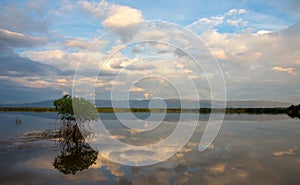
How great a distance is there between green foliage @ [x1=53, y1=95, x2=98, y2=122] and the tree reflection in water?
923 millimetres

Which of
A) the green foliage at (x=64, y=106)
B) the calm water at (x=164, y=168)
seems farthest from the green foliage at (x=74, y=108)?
the calm water at (x=164, y=168)

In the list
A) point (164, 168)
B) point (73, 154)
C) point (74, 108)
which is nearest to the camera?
point (164, 168)

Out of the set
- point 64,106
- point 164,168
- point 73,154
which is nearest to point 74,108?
point 64,106

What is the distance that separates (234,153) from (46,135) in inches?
579

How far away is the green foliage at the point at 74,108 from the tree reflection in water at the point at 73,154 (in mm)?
923

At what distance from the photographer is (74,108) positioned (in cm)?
1897

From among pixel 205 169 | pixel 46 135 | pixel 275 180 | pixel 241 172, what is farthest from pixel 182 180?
pixel 46 135

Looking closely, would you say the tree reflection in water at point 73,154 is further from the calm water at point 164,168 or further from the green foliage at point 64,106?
the green foliage at point 64,106

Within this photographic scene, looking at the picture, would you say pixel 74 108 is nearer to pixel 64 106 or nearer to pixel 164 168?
pixel 64 106

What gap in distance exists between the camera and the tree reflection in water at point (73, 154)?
1089cm

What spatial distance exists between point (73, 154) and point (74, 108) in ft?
19.3

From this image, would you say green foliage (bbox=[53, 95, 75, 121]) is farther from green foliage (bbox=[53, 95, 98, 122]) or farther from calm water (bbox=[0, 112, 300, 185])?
calm water (bbox=[0, 112, 300, 185])

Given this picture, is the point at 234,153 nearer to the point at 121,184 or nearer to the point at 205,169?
the point at 205,169

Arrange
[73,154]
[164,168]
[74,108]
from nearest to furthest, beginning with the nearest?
[164,168]
[73,154]
[74,108]
